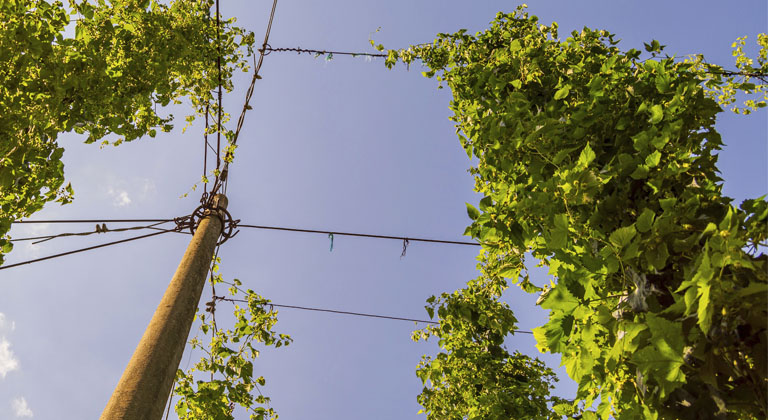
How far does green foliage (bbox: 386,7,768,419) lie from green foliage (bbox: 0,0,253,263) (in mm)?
3412

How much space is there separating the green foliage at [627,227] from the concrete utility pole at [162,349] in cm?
198

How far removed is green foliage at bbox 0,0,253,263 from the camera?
2975mm

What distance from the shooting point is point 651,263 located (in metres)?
1.51

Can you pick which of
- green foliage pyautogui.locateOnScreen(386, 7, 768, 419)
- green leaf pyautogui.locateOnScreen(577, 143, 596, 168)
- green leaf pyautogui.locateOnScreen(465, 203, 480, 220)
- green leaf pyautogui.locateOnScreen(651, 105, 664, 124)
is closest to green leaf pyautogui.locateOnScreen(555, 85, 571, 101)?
→ green foliage pyautogui.locateOnScreen(386, 7, 768, 419)

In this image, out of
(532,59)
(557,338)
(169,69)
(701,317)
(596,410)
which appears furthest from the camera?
(169,69)

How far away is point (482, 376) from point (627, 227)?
4427mm

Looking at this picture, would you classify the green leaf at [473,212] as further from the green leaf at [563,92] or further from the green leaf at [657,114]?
the green leaf at [657,114]

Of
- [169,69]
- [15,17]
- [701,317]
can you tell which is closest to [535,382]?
[701,317]

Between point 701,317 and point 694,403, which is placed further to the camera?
point 694,403

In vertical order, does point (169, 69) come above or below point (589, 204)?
above

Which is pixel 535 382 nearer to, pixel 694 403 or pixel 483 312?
pixel 483 312

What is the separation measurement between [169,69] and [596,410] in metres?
5.26

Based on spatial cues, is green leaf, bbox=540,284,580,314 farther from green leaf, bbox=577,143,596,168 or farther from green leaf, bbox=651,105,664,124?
green leaf, bbox=651,105,664,124

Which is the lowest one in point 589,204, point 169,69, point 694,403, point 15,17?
point 694,403
